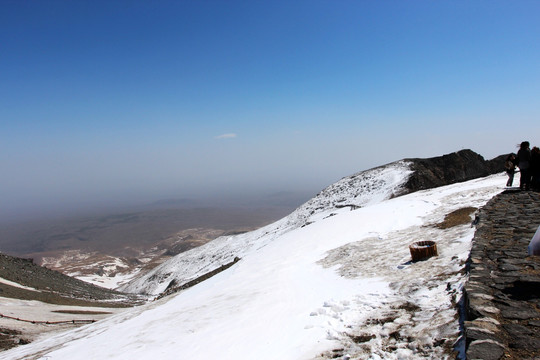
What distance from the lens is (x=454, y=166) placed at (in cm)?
4409

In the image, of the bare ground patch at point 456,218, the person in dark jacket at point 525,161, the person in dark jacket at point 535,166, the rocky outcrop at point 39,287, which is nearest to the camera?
the bare ground patch at point 456,218

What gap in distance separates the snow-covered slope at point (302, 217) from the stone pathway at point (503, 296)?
26200mm

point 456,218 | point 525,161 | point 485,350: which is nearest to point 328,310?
point 485,350

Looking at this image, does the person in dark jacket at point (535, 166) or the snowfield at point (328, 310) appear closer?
the snowfield at point (328, 310)

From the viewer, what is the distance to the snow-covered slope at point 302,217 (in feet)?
120

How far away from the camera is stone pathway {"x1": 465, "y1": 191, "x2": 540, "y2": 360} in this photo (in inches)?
130

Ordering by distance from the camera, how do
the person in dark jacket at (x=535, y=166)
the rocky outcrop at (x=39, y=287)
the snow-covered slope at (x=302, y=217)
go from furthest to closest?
the snow-covered slope at (x=302, y=217), the rocky outcrop at (x=39, y=287), the person in dark jacket at (x=535, y=166)

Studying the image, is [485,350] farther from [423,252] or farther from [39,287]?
[39,287]

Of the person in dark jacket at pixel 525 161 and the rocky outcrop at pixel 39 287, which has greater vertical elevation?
the person in dark jacket at pixel 525 161

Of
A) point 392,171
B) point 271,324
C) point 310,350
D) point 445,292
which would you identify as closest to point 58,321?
point 271,324

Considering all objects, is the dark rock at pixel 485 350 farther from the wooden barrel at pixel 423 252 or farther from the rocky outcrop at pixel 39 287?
the rocky outcrop at pixel 39 287

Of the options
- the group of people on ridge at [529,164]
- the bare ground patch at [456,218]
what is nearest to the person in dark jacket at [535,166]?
the group of people on ridge at [529,164]

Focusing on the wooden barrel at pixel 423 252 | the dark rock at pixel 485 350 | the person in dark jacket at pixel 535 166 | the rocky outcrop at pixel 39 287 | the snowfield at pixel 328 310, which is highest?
the person in dark jacket at pixel 535 166

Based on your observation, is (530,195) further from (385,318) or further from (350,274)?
(385,318)
